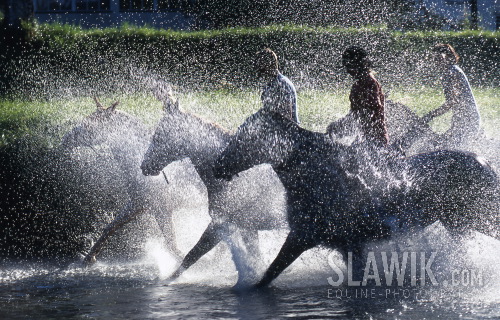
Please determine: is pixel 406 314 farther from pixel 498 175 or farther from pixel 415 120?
pixel 415 120

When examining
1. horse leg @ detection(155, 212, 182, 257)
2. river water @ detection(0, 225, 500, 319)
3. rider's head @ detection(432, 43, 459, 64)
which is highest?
rider's head @ detection(432, 43, 459, 64)

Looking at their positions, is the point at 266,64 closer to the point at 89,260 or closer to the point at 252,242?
the point at 252,242

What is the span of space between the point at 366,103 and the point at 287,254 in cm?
164

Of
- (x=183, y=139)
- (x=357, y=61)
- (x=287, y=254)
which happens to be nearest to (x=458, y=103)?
(x=357, y=61)

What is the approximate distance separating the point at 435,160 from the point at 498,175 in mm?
619

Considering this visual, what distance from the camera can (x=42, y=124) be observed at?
12.6m

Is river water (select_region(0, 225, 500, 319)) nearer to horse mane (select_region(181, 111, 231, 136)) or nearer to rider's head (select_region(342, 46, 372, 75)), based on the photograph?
horse mane (select_region(181, 111, 231, 136))

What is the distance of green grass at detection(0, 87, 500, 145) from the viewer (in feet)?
Result: 42.1

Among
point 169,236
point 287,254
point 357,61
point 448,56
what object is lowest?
point 287,254

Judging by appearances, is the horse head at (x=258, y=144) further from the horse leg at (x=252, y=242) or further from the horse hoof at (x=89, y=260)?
the horse hoof at (x=89, y=260)

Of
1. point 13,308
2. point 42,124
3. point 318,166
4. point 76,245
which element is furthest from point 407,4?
point 13,308

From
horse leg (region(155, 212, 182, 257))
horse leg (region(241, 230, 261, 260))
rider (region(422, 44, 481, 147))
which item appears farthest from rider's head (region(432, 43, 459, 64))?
horse leg (region(155, 212, 182, 257))

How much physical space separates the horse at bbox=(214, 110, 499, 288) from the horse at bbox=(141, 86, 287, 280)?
0.56 metres

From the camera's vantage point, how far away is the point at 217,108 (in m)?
14.2
